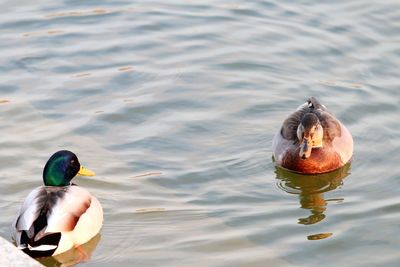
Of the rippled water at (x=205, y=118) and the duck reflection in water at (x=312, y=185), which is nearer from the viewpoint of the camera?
the rippled water at (x=205, y=118)

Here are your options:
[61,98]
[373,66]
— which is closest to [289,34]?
[373,66]

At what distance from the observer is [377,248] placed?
8273 mm

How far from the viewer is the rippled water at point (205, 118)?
847 cm

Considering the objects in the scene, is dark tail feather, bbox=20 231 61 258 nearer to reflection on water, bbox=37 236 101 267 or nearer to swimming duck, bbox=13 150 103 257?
swimming duck, bbox=13 150 103 257

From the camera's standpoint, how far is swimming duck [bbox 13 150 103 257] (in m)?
7.99

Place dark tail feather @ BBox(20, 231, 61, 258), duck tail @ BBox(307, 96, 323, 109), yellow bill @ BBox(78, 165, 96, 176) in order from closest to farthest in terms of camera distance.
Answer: dark tail feather @ BBox(20, 231, 61, 258)
yellow bill @ BBox(78, 165, 96, 176)
duck tail @ BBox(307, 96, 323, 109)

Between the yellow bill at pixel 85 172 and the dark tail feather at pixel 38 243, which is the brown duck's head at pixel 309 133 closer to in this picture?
the yellow bill at pixel 85 172

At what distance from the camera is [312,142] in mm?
10281

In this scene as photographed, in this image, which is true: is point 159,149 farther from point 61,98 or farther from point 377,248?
point 377,248

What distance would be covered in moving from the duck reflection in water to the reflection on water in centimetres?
174

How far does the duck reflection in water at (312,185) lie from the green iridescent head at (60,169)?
1.91 m

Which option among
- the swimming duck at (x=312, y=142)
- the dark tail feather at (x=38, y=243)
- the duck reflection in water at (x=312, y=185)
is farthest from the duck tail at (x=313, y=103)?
the dark tail feather at (x=38, y=243)

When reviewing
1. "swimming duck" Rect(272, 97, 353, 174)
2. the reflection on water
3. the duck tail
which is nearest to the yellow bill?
the reflection on water

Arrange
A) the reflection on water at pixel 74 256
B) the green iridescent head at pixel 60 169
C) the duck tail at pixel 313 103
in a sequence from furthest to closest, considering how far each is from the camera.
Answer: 1. the duck tail at pixel 313 103
2. the green iridescent head at pixel 60 169
3. the reflection on water at pixel 74 256
